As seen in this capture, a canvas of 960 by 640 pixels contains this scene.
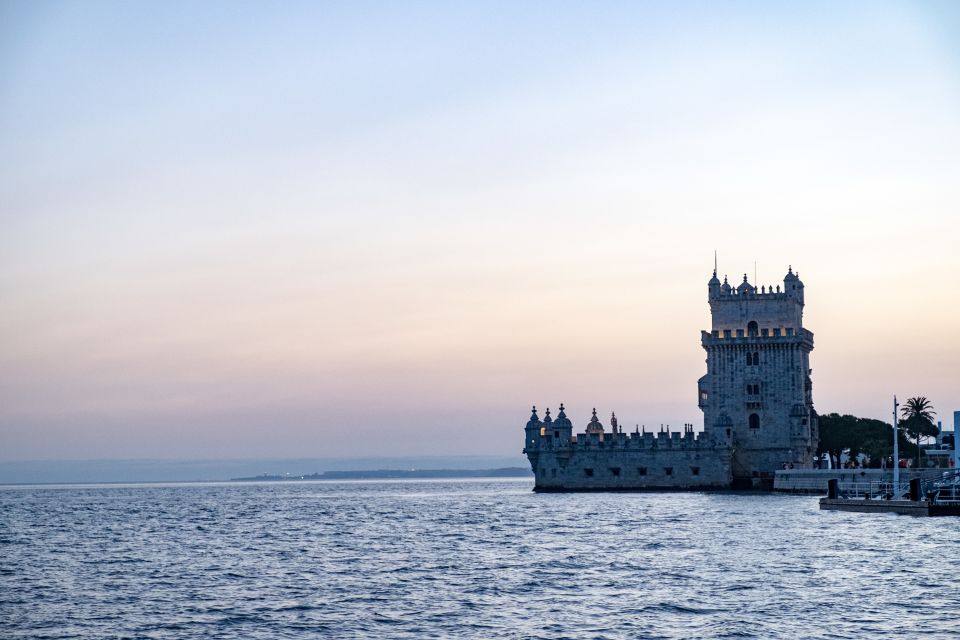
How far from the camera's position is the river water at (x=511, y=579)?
36.4 meters

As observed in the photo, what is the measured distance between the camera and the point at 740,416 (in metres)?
115

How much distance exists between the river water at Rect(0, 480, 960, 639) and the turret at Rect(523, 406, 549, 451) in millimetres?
40228

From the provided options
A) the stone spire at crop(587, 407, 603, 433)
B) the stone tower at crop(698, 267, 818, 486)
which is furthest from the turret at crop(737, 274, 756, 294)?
the stone spire at crop(587, 407, 603, 433)

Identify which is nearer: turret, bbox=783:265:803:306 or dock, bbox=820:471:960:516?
dock, bbox=820:471:960:516

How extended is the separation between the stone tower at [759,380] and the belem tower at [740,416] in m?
0.09

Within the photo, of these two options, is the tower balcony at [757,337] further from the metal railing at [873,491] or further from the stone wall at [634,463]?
the metal railing at [873,491]

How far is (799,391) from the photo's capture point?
114 m

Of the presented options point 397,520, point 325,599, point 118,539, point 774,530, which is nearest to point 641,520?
point 774,530

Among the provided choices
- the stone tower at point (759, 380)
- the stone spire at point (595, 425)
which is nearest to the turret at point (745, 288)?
the stone tower at point (759, 380)

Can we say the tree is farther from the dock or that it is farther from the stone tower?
the dock

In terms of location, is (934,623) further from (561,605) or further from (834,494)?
(834,494)

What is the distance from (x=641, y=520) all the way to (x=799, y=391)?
137 feet

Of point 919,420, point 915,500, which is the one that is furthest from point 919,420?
point 915,500

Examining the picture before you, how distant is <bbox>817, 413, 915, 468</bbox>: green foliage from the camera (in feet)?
432
